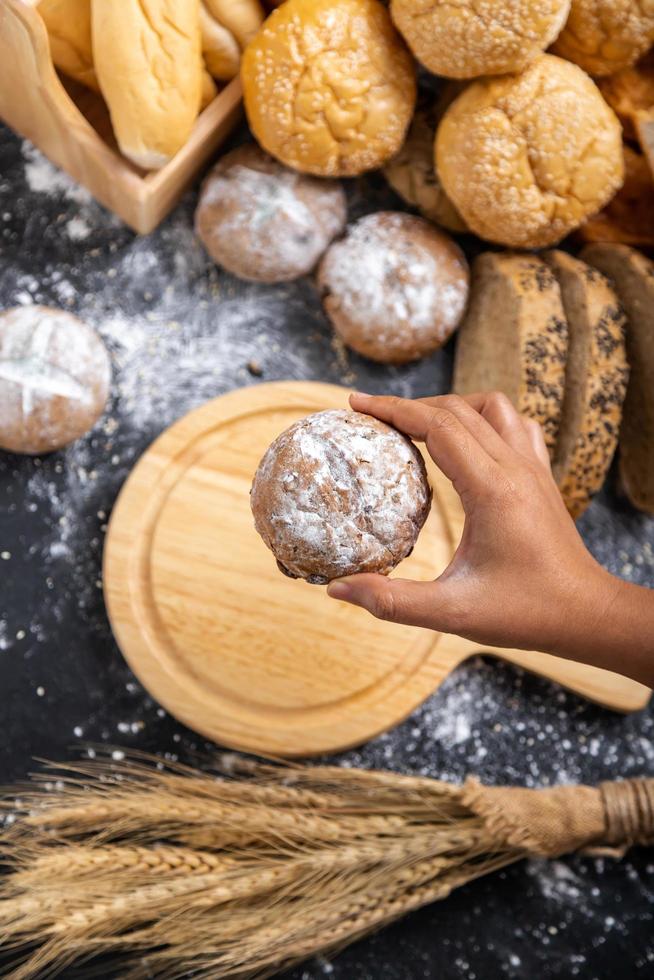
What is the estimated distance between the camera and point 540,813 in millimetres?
2270

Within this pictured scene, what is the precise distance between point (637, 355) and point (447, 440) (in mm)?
923

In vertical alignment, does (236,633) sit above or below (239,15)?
below

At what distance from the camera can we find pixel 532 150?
2180 mm

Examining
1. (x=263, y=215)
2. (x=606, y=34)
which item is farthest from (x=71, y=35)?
(x=606, y=34)

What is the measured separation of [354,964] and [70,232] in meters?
2.23

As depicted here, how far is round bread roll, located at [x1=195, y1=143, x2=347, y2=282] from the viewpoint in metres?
2.36

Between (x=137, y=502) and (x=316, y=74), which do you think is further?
(x=137, y=502)

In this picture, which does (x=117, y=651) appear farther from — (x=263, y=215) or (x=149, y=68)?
(x=149, y=68)

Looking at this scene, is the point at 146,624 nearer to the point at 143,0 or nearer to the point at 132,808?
the point at 132,808

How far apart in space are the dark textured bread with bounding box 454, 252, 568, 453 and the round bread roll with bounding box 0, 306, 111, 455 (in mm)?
1085

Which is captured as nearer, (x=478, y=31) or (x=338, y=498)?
(x=338, y=498)

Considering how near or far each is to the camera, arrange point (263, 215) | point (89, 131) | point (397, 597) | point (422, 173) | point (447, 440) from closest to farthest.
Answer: point (397, 597), point (447, 440), point (89, 131), point (263, 215), point (422, 173)

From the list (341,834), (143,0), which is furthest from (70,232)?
(341,834)

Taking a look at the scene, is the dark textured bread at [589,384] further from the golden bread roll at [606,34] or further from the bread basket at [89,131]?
the bread basket at [89,131]
